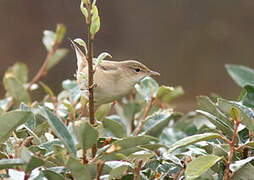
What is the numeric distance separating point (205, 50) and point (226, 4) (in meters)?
0.47

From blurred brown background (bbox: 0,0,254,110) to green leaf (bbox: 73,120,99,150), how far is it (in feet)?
10.9

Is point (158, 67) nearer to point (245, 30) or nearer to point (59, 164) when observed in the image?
point (245, 30)

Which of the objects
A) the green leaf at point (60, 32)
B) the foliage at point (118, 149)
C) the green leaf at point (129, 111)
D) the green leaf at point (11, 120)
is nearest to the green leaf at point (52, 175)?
the foliage at point (118, 149)

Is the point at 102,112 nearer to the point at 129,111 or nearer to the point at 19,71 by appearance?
the point at 129,111

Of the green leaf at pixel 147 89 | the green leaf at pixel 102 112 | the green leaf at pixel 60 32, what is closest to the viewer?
the green leaf at pixel 102 112

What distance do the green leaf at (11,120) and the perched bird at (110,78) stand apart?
438 millimetres

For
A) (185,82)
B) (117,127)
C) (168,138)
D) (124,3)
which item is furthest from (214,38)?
(117,127)

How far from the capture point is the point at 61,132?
0.92 m

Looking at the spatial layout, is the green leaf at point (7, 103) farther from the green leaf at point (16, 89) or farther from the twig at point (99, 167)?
the twig at point (99, 167)

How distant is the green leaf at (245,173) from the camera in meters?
0.96

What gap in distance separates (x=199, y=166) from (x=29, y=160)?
0.33 m

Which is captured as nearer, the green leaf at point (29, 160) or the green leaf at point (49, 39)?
the green leaf at point (29, 160)

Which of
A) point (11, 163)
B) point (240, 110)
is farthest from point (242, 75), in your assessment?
point (11, 163)

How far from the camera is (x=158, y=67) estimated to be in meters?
4.15
